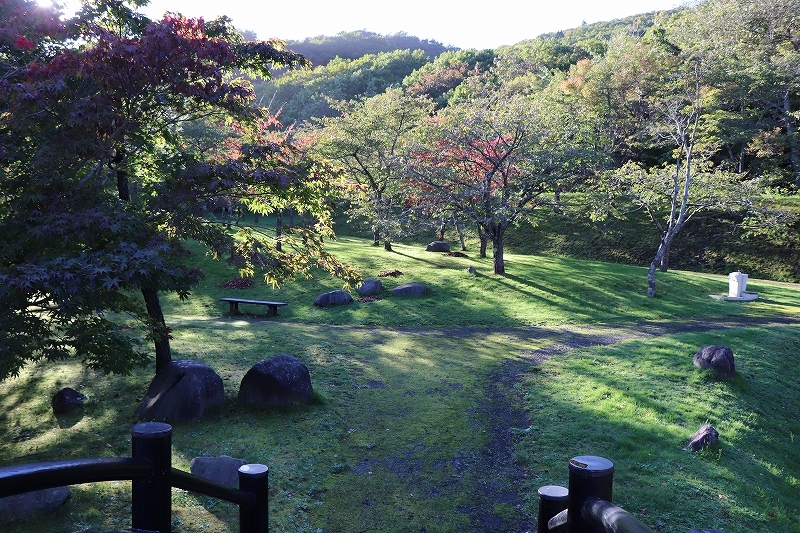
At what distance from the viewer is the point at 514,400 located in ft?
35.0

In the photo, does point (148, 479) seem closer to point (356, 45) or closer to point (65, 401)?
point (65, 401)

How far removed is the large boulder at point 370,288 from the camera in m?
20.4

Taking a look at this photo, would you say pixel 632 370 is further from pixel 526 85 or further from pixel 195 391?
pixel 526 85

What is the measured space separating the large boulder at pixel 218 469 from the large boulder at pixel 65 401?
352cm

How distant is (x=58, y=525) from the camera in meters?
6.07

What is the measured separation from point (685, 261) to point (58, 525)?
3055 centimetres

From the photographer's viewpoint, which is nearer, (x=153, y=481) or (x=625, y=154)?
(x=153, y=481)

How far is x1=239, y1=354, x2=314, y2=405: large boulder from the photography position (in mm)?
9625

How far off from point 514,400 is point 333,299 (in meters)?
10.1

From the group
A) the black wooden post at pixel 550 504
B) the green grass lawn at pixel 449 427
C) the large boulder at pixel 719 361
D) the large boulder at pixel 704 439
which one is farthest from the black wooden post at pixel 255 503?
the large boulder at pixel 719 361

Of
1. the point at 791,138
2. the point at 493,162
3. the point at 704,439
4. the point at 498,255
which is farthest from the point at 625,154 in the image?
the point at 704,439

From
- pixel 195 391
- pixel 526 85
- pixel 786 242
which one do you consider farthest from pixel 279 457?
pixel 526 85

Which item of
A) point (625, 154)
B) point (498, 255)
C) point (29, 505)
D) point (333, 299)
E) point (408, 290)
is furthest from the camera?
point (625, 154)

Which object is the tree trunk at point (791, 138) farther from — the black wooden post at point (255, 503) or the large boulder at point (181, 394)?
the black wooden post at point (255, 503)
